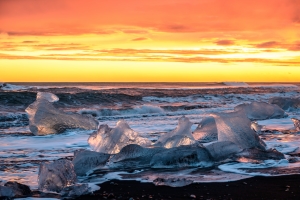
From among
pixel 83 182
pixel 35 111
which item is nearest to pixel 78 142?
pixel 35 111

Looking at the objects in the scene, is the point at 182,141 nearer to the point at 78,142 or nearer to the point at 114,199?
the point at 114,199

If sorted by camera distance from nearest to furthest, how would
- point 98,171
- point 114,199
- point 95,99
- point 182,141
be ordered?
point 114,199 < point 98,171 < point 182,141 < point 95,99

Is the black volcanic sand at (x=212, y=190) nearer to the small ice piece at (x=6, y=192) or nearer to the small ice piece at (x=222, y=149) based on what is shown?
the small ice piece at (x=6, y=192)

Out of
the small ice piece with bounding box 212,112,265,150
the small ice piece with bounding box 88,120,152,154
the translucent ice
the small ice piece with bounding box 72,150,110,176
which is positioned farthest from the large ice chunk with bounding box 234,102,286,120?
the small ice piece with bounding box 72,150,110,176

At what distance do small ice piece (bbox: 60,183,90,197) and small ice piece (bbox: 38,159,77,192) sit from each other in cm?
10

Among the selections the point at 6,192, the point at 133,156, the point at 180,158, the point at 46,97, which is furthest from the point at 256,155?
the point at 46,97

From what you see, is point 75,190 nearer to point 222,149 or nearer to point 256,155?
point 222,149

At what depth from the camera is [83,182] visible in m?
4.36

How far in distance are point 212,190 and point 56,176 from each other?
4.75 feet

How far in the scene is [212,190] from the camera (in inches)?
156

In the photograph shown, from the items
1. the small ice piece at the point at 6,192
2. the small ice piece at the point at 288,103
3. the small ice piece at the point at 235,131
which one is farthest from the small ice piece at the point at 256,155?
the small ice piece at the point at 288,103

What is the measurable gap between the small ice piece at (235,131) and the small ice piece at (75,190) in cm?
231

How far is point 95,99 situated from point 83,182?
15643mm

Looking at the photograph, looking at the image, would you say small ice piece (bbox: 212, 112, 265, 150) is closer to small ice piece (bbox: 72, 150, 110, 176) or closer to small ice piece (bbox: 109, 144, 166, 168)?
small ice piece (bbox: 109, 144, 166, 168)
